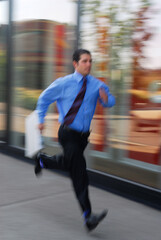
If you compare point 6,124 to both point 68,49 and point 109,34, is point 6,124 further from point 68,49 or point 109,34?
point 109,34

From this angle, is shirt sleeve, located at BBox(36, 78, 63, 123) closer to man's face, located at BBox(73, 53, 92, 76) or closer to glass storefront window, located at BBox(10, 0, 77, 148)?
man's face, located at BBox(73, 53, 92, 76)

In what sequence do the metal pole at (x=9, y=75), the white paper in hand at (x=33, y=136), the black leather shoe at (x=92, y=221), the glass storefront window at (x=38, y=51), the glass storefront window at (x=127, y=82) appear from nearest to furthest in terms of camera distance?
the black leather shoe at (x=92, y=221)
the white paper in hand at (x=33, y=136)
the glass storefront window at (x=127, y=82)
the glass storefront window at (x=38, y=51)
the metal pole at (x=9, y=75)

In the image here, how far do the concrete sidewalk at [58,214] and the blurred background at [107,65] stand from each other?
498 millimetres

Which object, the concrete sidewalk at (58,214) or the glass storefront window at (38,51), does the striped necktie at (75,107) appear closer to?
the concrete sidewalk at (58,214)

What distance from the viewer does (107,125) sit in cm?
513

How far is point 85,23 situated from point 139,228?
2.90 metres

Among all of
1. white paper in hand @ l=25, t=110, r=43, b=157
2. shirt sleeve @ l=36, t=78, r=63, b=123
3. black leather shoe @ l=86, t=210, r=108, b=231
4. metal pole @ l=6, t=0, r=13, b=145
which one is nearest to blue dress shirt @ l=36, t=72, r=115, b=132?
shirt sleeve @ l=36, t=78, r=63, b=123

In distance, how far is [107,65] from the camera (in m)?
5.11

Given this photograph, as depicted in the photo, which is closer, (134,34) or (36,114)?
(36,114)

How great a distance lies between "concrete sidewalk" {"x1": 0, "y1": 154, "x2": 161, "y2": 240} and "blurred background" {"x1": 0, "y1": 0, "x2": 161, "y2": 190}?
1.63 feet

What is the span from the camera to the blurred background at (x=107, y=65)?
4570 mm

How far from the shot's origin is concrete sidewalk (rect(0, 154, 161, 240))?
11.5 feet

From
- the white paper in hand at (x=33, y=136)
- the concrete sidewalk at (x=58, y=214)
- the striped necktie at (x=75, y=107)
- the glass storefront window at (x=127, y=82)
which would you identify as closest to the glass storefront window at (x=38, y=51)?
the glass storefront window at (x=127, y=82)

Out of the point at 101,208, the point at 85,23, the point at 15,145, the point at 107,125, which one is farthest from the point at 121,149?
the point at 15,145
